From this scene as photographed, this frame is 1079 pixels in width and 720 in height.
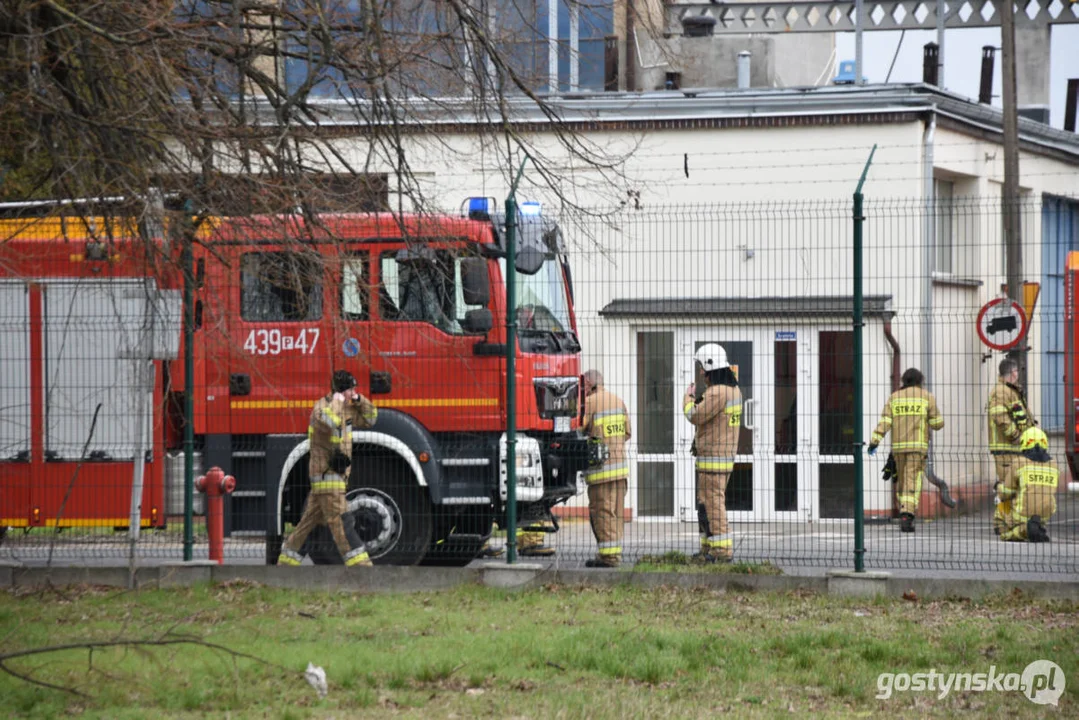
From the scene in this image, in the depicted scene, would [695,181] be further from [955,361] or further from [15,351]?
[15,351]

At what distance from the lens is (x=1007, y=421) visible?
40.9ft

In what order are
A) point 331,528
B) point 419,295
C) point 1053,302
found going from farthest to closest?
point 1053,302, point 419,295, point 331,528

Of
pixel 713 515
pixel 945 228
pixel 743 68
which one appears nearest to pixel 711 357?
pixel 713 515

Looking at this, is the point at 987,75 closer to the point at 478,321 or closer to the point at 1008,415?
the point at 1008,415

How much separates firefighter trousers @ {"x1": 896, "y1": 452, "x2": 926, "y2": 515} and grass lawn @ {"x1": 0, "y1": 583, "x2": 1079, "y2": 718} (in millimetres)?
1630

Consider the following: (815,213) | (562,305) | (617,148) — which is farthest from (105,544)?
(617,148)

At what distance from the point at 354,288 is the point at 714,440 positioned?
3.37 m

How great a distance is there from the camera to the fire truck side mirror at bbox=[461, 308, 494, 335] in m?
10.6

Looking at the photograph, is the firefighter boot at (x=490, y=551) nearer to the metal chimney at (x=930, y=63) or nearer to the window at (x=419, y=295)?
the window at (x=419, y=295)

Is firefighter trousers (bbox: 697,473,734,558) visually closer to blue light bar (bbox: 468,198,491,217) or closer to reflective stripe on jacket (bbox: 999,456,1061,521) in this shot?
blue light bar (bbox: 468,198,491,217)

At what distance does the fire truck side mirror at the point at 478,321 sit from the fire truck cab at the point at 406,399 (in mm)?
11

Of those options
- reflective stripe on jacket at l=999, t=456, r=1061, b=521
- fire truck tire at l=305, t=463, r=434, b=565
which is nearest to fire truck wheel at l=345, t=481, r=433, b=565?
fire truck tire at l=305, t=463, r=434, b=565

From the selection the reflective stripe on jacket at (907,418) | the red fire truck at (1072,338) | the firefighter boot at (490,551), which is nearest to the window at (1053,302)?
the red fire truck at (1072,338)

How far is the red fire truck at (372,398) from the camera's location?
1055 cm
